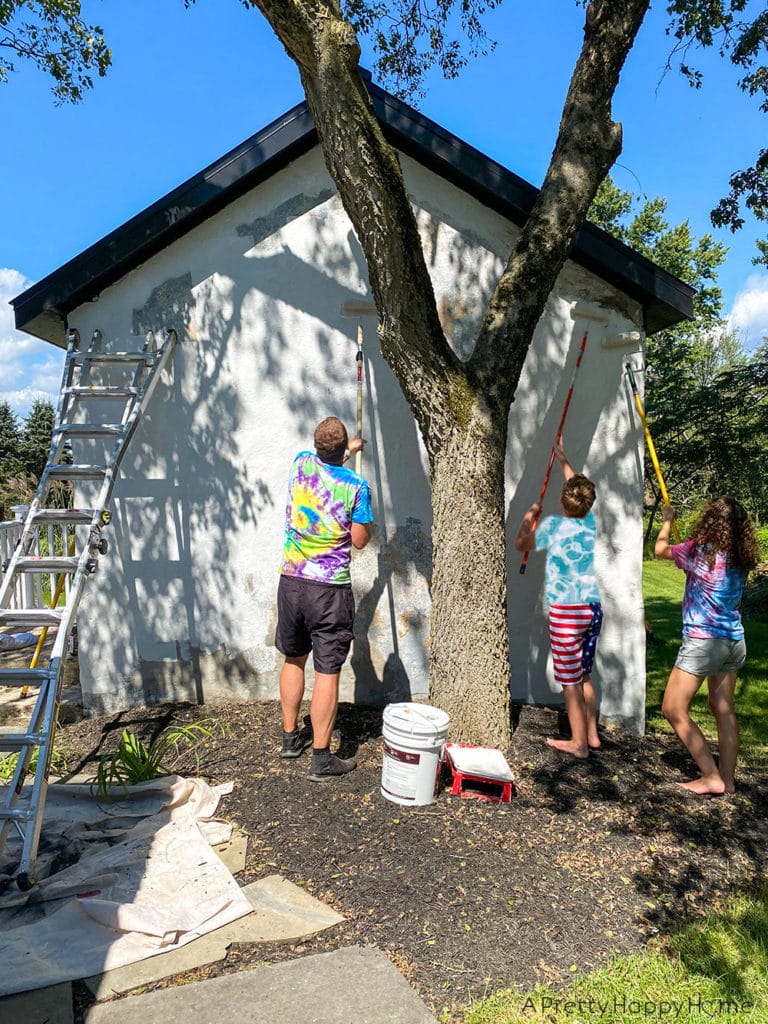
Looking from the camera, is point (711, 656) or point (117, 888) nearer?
point (117, 888)

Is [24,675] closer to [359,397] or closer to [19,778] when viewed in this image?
[19,778]

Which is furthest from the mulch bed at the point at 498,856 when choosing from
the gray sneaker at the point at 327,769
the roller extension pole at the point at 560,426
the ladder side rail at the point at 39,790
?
the roller extension pole at the point at 560,426

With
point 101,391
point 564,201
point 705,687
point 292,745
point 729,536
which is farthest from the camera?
point 705,687

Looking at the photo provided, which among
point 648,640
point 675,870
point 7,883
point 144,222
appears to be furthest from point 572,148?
point 648,640

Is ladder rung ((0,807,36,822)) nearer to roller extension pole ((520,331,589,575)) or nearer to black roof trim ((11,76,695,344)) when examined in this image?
roller extension pole ((520,331,589,575))

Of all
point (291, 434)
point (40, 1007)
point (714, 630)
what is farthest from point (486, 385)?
point (40, 1007)

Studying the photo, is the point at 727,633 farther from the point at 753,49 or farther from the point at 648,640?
the point at 753,49

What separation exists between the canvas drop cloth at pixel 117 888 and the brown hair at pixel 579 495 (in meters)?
2.68

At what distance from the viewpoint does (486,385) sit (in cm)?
440

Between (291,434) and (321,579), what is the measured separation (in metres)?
1.58

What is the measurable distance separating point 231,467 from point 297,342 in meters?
1.03

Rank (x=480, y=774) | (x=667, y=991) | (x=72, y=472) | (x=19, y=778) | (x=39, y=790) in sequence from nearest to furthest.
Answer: (x=667, y=991) → (x=39, y=790) → (x=19, y=778) → (x=480, y=774) → (x=72, y=472)

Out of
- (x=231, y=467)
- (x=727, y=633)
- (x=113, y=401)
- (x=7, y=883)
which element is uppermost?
(x=113, y=401)

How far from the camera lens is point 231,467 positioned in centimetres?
551
